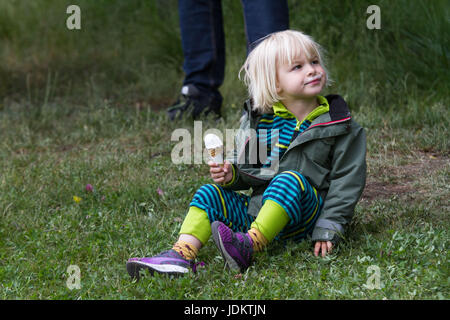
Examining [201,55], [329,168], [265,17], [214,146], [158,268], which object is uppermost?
[265,17]

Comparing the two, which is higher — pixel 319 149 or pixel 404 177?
pixel 319 149

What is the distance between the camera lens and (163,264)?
234 centimetres

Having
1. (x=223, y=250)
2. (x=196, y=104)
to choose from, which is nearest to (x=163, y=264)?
(x=223, y=250)

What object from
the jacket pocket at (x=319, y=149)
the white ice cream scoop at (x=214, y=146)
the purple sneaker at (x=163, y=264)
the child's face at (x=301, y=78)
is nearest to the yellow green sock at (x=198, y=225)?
the purple sneaker at (x=163, y=264)

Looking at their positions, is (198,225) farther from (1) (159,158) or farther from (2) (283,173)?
(1) (159,158)

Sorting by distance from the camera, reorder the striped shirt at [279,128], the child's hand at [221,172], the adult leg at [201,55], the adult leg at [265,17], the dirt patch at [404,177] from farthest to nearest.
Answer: the adult leg at [201,55], the adult leg at [265,17], the dirt patch at [404,177], the striped shirt at [279,128], the child's hand at [221,172]

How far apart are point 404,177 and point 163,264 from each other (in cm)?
167

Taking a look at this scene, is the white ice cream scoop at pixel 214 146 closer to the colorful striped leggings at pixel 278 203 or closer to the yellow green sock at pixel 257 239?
the colorful striped leggings at pixel 278 203

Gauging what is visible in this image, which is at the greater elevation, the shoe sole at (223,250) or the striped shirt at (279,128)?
the striped shirt at (279,128)

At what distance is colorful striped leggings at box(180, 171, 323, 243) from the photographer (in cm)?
244

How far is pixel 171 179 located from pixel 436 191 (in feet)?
4.99

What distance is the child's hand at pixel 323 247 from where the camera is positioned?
97.8 inches

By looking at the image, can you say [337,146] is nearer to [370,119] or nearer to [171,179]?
[171,179]
